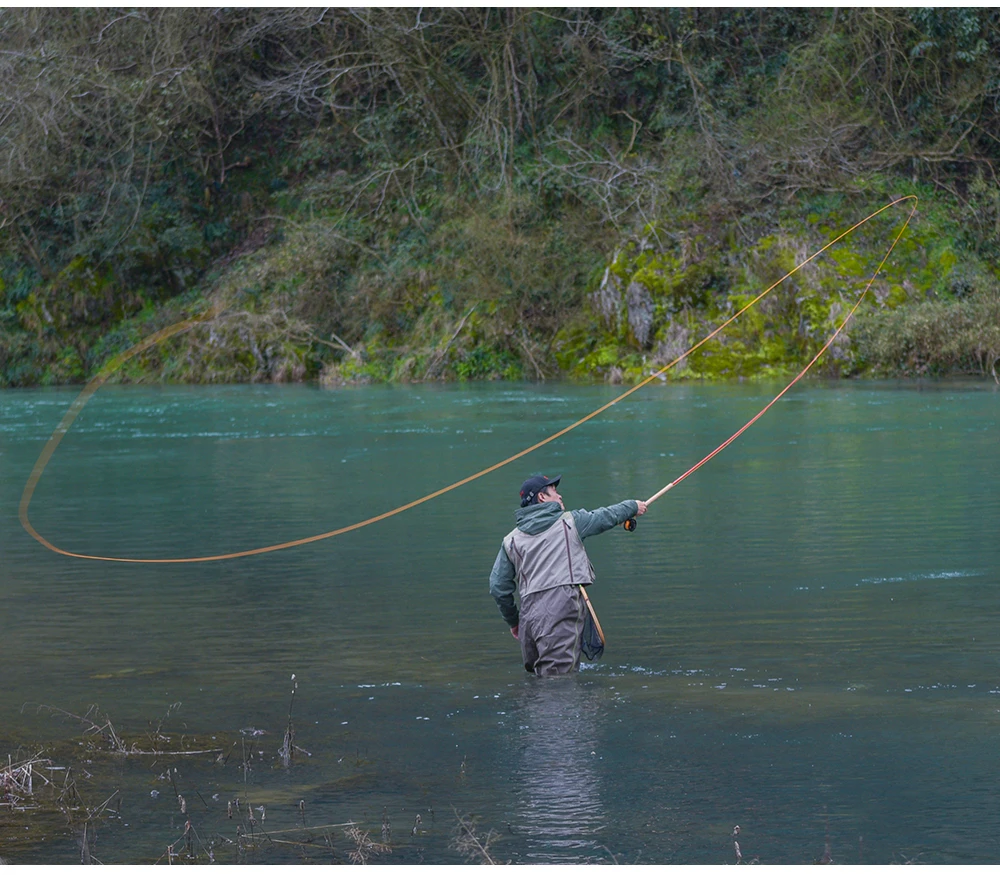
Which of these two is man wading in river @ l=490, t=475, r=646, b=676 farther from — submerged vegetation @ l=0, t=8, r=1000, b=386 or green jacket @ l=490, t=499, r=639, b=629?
submerged vegetation @ l=0, t=8, r=1000, b=386

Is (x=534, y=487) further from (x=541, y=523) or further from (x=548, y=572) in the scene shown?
(x=548, y=572)

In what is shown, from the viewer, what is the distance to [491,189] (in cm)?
3541

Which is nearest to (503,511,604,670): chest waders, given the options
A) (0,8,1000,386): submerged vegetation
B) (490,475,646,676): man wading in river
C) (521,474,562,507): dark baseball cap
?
(490,475,646,676): man wading in river

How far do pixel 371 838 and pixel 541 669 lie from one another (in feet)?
7.93

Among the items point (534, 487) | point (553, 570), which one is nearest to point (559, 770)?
point (553, 570)

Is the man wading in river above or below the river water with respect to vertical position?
above

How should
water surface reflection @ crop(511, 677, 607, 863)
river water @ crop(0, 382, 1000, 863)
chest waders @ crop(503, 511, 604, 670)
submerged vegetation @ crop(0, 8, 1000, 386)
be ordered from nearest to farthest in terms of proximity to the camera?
water surface reflection @ crop(511, 677, 607, 863) → river water @ crop(0, 382, 1000, 863) → chest waders @ crop(503, 511, 604, 670) → submerged vegetation @ crop(0, 8, 1000, 386)

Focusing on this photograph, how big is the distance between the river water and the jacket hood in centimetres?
79

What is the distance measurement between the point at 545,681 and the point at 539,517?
85 cm

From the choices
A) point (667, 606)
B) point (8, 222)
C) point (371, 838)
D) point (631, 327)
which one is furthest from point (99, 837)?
point (8, 222)

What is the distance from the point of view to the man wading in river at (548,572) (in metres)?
7.46

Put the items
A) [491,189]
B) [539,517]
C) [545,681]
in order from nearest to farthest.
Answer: [545,681] < [539,517] < [491,189]

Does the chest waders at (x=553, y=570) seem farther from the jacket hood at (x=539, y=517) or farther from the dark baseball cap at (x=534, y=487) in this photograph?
the dark baseball cap at (x=534, y=487)

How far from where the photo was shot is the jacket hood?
7.55m
